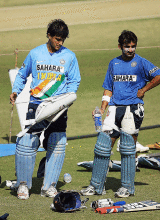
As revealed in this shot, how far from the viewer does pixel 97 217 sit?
3658mm

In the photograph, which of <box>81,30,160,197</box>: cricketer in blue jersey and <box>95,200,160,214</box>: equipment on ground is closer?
<box>95,200,160,214</box>: equipment on ground

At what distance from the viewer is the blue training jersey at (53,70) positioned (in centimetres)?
433

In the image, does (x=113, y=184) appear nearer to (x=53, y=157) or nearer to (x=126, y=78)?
(x=53, y=157)

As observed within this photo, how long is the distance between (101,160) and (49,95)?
33.1 inches

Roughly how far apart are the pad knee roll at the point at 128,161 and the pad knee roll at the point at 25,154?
34.5 inches

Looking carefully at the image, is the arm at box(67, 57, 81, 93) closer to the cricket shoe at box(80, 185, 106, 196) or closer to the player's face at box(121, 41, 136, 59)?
the player's face at box(121, 41, 136, 59)

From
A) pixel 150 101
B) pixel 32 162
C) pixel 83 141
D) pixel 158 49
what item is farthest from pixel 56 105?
pixel 158 49

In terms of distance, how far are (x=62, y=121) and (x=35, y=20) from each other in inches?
439

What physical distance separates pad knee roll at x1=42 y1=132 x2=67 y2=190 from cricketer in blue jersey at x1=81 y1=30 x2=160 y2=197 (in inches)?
13.7

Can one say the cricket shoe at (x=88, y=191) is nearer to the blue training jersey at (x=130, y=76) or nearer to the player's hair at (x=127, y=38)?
the blue training jersey at (x=130, y=76)

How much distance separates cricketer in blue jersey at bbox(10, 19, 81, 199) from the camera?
14.1 feet

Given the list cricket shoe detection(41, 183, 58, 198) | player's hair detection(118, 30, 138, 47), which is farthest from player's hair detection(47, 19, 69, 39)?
cricket shoe detection(41, 183, 58, 198)

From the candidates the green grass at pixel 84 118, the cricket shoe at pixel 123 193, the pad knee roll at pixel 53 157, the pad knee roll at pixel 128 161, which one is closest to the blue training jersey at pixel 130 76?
the pad knee roll at pixel 128 161

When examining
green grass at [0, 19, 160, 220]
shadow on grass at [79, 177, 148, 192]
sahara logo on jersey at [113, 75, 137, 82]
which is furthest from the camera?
shadow on grass at [79, 177, 148, 192]
